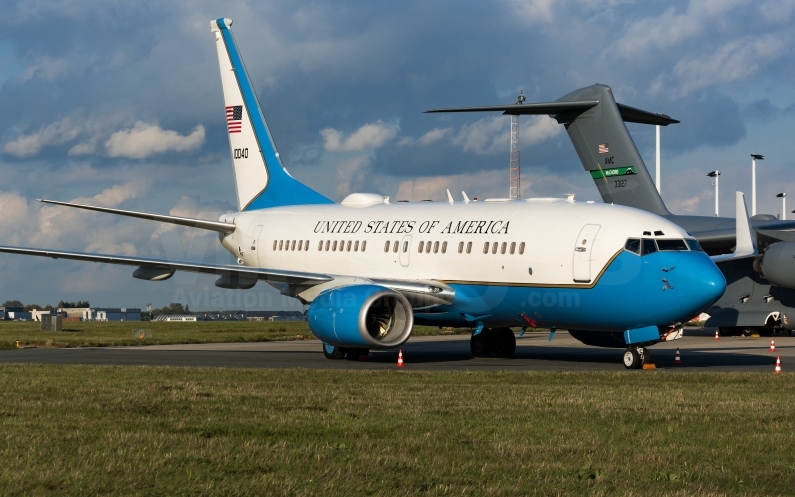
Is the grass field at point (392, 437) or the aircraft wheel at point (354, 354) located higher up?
the aircraft wheel at point (354, 354)

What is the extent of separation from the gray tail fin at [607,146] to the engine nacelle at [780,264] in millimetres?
4168

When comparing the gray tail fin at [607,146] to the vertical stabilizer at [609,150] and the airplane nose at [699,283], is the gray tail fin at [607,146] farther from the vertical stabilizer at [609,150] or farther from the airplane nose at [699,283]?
the airplane nose at [699,283]

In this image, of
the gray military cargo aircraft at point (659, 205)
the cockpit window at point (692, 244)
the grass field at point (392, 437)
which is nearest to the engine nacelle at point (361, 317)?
the grass field at point (392, 437)

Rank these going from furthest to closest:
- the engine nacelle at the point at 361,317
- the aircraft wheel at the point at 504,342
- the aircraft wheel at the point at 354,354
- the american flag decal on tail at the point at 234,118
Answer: the american flag decal on tail at the point at 234,118 < the aircraft wheel at the point at 504,342 < the aircraft wheel at the point at 354,354 < the engine nacelle at the point at 361,317

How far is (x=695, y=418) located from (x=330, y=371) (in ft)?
27.3

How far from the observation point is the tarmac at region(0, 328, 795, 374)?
23.0 m

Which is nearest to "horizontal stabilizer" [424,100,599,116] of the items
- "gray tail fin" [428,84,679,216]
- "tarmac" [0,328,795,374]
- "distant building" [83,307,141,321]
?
"gray tail fin" [428,84,679,216]

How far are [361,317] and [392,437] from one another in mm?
12481

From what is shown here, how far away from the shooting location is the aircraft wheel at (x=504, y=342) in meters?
27.3

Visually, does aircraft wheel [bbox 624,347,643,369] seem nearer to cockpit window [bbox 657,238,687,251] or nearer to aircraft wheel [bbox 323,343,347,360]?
cockpit window [bbox 657,238,687,251]

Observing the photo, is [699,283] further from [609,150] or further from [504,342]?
[609,150]

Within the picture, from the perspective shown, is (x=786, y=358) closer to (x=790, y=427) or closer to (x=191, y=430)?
(x=790, y=427)

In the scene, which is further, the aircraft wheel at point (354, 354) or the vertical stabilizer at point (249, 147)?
the vertical stabilizer at point (249, 147)

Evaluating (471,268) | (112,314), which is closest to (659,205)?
(471,268)
